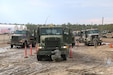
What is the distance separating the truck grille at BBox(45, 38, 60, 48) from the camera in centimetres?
1967

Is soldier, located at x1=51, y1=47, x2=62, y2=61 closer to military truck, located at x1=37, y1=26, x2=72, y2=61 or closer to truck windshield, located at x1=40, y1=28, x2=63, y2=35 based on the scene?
military truck, located at x1=37, y1=26, x2=72, y2=61

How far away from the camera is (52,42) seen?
19766 mm

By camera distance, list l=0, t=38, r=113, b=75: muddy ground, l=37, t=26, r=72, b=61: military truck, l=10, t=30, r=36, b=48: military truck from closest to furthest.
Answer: l=0, t=38, r=113, b=75: muddy ground, l=37, t=26, r=72, b=61: military truck, l=10, t=30, r=36, b=48: military truck

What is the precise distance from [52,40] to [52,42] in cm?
14

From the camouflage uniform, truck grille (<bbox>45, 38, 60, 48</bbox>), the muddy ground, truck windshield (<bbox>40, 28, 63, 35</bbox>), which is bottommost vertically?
the muddy ground

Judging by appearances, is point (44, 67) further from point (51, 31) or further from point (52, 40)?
point (51, 31)

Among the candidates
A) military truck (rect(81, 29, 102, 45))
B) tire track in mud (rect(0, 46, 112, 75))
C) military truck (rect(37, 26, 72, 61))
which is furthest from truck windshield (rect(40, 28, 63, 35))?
military truck (rect(81, 29, 102, 45))

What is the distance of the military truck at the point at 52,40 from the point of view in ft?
64.1

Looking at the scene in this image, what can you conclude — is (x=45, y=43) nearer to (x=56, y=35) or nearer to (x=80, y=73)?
(x=56, y=35)

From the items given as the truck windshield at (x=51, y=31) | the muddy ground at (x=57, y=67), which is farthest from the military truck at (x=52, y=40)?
the muddy ground at (x=57, y=67)

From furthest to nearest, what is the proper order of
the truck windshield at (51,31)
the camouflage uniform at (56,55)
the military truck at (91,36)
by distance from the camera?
the military truck at (91,36) → the truck windshield at (51,31) → the camouflage uniform at (56,55)

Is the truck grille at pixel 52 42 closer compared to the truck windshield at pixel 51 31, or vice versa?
the truck grille at pixel 52 42

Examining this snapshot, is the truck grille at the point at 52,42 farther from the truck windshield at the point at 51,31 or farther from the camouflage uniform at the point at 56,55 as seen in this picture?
the truck windshield at the point at 51,31

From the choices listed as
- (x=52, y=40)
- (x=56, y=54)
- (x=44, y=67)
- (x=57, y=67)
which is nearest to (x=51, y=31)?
(x=52, y=40)
